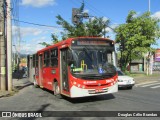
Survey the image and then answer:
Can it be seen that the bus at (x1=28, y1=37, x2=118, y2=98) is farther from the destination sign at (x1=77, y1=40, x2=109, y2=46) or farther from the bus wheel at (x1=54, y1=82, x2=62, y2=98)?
the bus wheel at (x1=54, y1=82, x2=62, y2=98)

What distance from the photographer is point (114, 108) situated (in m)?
11.9

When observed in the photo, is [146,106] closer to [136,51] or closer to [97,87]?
[97,87]

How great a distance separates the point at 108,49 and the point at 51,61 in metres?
4.04

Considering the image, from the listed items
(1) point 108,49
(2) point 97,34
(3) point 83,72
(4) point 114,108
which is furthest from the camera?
(2) point 97,34

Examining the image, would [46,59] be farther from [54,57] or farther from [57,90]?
[57,90]

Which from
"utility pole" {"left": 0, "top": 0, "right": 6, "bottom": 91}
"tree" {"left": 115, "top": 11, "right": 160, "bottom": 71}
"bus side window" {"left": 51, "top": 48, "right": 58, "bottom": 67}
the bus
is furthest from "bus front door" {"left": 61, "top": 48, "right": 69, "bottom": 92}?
"tree" {"left": 115, "top": 11, "right": 160, "bottom": 71}

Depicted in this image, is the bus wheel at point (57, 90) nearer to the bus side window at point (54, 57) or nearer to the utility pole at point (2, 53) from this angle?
the bus side window at point (54, 57)

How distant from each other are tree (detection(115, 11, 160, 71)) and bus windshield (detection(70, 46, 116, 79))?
24.5 metres

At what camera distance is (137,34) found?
3872 centimetres

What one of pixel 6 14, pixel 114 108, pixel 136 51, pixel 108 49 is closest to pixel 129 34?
pixel 136 51

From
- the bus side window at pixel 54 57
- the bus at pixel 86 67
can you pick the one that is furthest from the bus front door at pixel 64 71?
the bus side window at pixel 54 57

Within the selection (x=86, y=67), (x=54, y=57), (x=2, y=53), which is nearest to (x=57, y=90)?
(x=54, y=57)

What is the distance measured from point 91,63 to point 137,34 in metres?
26.1

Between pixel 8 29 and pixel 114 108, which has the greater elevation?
pixel 8 29
